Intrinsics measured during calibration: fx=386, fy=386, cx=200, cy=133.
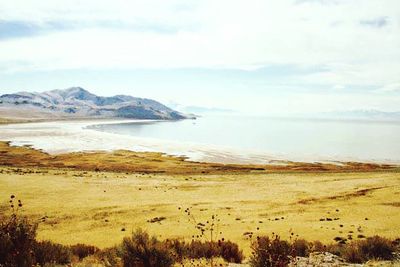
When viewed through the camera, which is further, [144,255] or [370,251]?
[370,251]

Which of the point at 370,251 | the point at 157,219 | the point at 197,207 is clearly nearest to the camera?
the point at 370,251

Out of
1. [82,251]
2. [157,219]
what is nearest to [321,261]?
[82,251]

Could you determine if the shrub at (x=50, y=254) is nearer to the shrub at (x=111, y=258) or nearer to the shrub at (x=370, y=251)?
the shrub at (x=111, y=258)

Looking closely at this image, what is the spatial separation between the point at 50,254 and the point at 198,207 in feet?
49.8

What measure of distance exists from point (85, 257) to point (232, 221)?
403 inches

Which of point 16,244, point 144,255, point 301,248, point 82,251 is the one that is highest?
point 16,244

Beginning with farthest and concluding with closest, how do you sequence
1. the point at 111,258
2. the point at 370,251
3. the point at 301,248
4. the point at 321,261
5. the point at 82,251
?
the point at 82,251, the point at 301,248, the point at 370,251, the point at 321,261, the point at 111,258

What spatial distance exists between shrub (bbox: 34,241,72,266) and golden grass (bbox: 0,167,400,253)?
4.45 m

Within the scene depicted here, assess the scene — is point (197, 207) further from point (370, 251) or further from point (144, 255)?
point (144, 255)

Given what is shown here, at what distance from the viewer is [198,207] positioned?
89.2ft

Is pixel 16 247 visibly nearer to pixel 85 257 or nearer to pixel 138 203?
pixel 85 257

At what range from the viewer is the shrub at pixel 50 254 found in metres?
12.5

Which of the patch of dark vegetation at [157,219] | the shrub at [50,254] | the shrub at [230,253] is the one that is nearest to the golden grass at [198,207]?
the patch of dark vegetation at [157,219]

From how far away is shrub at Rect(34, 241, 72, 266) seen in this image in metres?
12.5
